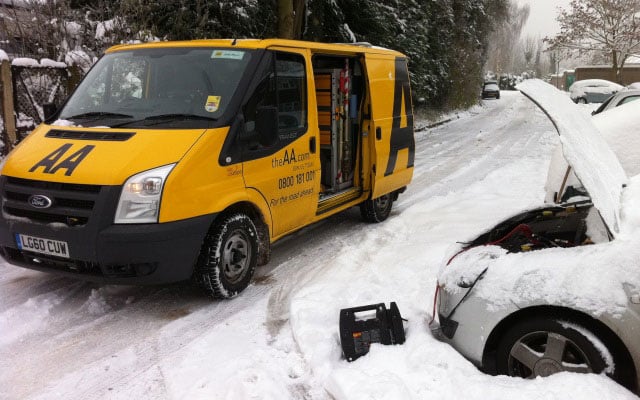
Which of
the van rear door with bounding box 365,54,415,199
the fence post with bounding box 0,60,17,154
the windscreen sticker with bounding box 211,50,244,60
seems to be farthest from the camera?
the fence post with bounding box 0,60,17,154

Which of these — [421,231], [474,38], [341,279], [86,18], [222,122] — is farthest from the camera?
[474,38]

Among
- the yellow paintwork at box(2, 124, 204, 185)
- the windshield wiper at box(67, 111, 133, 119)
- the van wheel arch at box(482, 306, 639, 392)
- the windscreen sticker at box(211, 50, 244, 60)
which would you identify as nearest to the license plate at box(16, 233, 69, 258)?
the yellow paintwork at box(2, 124, 204, 185)

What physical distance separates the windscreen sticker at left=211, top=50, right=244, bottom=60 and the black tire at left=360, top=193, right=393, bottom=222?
2.87 m

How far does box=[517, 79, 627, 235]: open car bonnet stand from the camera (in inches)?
116

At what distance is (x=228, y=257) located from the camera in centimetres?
448

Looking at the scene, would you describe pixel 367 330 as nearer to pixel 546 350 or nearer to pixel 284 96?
pixel 546 350

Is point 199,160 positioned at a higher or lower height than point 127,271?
higher

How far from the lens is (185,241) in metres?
4.04

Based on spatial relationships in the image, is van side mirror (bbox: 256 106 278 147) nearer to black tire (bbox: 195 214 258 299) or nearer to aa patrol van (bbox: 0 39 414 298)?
aa patrol van (bbox: 0 39 414 298)

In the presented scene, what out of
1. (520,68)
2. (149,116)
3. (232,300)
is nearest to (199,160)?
(149,116)

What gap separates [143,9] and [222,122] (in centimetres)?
726

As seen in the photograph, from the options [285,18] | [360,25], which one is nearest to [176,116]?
[285,18]

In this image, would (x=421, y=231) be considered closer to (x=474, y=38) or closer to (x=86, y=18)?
(x=86, y=18)

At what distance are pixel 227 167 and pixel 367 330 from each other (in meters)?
1.79
